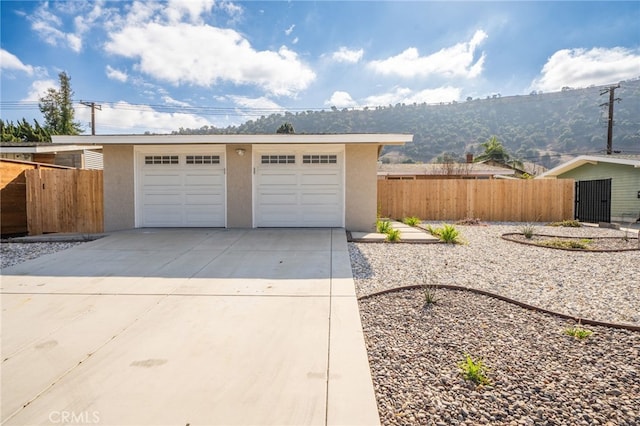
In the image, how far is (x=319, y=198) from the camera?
9.41 m

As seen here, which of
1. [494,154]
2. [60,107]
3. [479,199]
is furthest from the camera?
[494,154]

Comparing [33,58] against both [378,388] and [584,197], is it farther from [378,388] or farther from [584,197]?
[584,197]

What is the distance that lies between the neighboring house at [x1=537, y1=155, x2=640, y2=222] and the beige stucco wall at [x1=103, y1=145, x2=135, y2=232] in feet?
60.0

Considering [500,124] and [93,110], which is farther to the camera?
[500,124]

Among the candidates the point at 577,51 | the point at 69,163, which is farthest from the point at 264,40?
the point at 577,51

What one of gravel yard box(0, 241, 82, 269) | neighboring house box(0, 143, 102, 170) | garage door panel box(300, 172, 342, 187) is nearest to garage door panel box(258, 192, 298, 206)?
garage door panel box(300, 172, 342, 187)

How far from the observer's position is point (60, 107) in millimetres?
30062

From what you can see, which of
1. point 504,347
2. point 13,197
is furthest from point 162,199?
point 504,347

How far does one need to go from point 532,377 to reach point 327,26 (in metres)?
12.7

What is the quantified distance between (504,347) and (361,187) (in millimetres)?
6599

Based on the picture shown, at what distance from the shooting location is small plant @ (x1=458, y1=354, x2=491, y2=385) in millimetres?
2398

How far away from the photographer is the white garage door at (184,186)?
31.0 feet

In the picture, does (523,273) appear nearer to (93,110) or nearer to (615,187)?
(615,187)

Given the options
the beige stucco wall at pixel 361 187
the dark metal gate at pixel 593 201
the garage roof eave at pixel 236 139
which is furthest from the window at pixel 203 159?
the dark metal gate at pixel 593 201
